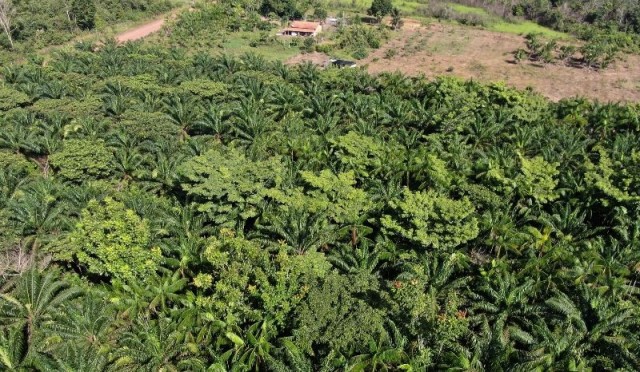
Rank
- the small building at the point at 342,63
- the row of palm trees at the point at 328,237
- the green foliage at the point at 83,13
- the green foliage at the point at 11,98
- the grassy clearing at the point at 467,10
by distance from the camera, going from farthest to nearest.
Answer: the grassy clearing at the point at 467,10, the green foliage at the point at 83,13, the small building at the point at 342,63, the green foliage at the point at 11,98, the row of palm trees at the point at 328,237

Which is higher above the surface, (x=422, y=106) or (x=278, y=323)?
(x=422, y=106)

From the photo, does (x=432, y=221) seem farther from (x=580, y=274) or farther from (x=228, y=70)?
(x=228, y=70)

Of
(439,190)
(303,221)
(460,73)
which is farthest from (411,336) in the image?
(460,73)

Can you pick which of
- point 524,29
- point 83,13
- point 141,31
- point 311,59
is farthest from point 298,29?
point 524,29

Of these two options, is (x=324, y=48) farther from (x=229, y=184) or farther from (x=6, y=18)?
(x=229, y=184)

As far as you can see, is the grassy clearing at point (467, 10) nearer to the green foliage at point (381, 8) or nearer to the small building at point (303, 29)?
the green foliage at point (381, 8)

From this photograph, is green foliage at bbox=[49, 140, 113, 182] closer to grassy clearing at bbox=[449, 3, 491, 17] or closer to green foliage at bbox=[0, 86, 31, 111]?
green foliage at bbox=[0, 86, 31, 111]

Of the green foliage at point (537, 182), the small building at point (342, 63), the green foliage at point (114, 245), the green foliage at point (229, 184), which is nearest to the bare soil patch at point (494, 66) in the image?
the small building at point (342, 63)
